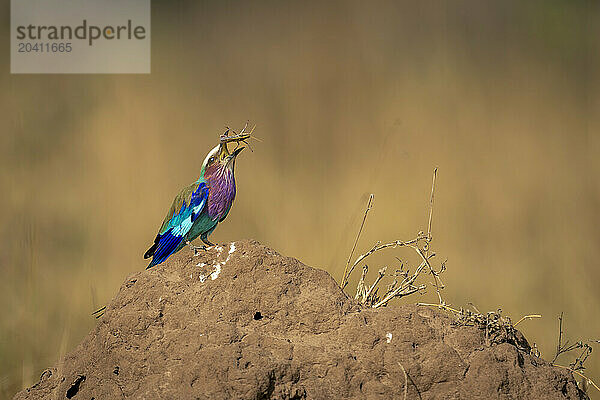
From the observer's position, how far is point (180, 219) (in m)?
3.09

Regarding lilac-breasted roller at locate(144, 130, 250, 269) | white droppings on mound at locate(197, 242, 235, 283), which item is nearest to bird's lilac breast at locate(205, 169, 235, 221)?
lilac-breasted roller at locate(144, 130, 250, 269)

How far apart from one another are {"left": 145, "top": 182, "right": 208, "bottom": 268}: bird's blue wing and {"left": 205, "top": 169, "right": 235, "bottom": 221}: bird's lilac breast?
0.09 feet

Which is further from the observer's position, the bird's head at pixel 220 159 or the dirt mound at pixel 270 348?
the bird's head at pixel 220 159

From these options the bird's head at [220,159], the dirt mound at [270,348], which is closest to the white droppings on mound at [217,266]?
the dirt mound at [270,348]

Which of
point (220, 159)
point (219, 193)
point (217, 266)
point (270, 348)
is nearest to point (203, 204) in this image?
point (219, 193)

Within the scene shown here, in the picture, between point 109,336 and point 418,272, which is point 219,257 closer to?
point 109,336

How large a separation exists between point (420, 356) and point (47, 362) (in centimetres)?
280

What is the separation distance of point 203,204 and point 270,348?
2.64 feet

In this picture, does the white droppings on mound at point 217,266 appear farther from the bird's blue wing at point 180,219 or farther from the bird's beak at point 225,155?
the bird's beak at point 225,155

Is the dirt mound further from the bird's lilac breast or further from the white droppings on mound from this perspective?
the bird's lilac breast

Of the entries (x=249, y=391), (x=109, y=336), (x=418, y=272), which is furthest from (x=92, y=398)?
(x=418, y=272)

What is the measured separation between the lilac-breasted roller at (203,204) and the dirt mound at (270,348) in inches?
10.1

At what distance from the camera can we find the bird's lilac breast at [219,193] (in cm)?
310

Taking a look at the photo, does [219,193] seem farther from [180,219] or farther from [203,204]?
[180,219]
